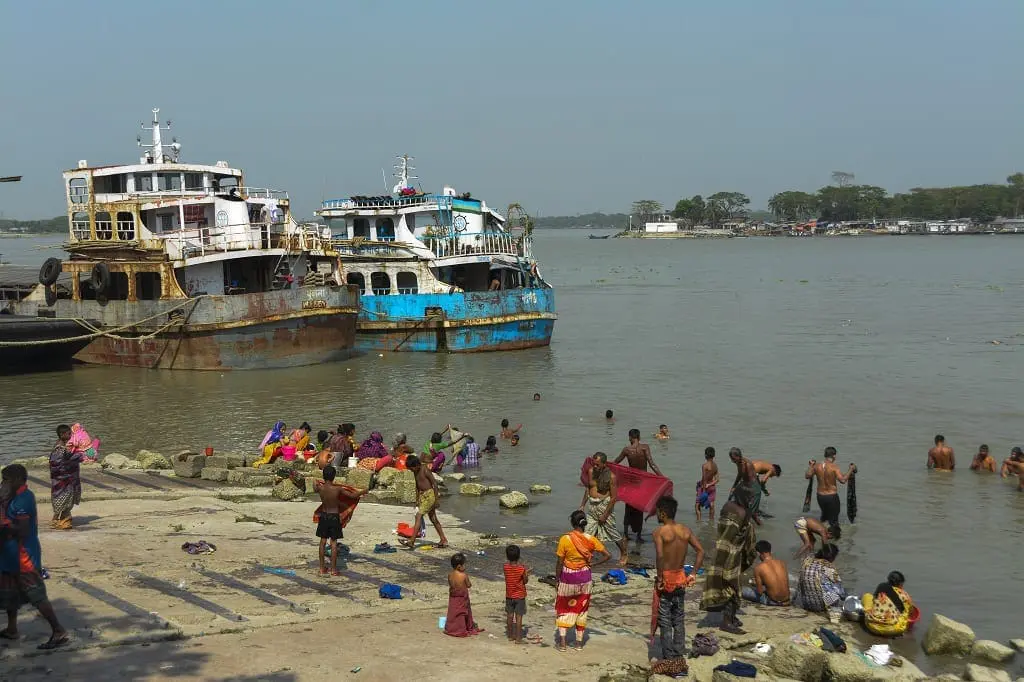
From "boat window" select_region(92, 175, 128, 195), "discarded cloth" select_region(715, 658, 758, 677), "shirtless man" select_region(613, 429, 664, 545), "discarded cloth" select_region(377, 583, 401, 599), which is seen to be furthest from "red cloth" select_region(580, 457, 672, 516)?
"boat window" select_region(92, 175, 128, 195)

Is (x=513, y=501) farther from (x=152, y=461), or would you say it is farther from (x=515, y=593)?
(x=152, y=461)

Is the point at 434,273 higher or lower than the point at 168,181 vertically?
lower

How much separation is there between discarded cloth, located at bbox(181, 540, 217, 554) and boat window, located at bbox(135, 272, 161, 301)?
19.6m

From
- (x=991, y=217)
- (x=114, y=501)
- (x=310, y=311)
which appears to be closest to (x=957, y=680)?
(x=114, y=501)

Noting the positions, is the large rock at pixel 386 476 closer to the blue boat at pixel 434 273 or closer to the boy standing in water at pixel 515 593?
the boy standing in water at pixel 515 593

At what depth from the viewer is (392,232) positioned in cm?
3375

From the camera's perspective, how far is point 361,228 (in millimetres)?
34281

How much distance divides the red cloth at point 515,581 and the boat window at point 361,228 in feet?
86.9

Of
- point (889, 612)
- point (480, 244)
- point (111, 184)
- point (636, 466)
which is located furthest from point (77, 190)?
point (889, 612)

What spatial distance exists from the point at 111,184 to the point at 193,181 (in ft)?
7.87

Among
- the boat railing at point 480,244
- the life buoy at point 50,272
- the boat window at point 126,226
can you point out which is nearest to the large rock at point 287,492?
the boat window at point 126,226

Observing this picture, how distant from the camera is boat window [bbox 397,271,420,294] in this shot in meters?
32.6

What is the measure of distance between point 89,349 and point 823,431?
20.9 metres

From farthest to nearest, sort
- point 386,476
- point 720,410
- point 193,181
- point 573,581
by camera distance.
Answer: point 193,181, point 720,410, point 386,476, point 573,581
